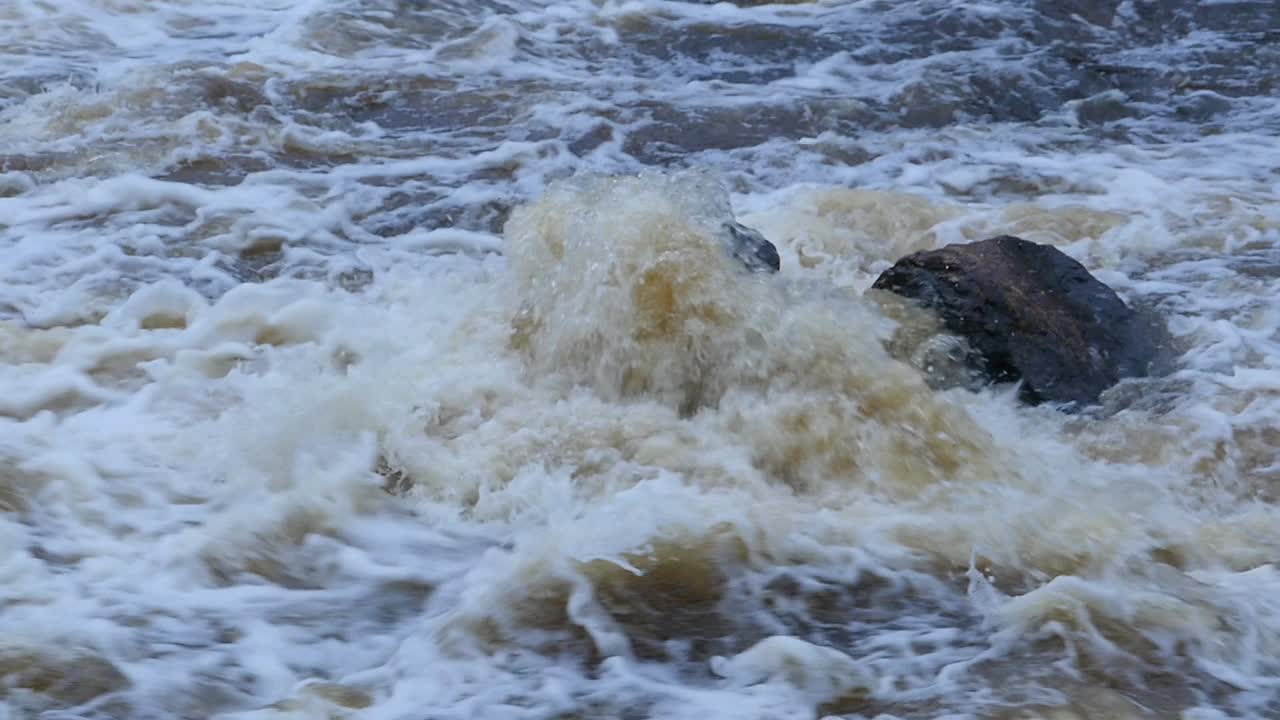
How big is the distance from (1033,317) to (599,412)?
5.47ft

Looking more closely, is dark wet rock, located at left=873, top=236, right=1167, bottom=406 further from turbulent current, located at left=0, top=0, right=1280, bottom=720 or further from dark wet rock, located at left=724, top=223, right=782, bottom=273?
dark wet rock, located at left=724, top=223, right=782, bottom=273

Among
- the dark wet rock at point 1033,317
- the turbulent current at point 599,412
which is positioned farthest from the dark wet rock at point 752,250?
the dark wet rock at point 1033,317

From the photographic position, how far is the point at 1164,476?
14.4ft

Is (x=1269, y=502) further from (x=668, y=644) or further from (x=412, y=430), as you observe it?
(x=412, y=430)

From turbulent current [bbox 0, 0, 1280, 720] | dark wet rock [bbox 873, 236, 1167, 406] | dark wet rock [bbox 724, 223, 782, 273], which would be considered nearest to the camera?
turbulent current [bbox 0, 0, 1280, 720]

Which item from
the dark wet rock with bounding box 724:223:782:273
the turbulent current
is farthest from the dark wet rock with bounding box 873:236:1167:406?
the dark wet rock with bounding box 724:223:782:273

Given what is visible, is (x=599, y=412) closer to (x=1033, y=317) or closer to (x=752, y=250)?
(x=752, y=250)

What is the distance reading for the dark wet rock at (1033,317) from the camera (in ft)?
16.2

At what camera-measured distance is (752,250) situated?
205 inches

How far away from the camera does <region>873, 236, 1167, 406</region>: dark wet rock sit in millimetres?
4941

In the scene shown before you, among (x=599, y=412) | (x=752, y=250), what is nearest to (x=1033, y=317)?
(x=752, y=250)

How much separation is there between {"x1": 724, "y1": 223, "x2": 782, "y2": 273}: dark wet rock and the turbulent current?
0.08 meters

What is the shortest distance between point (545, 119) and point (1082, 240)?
3.06 m

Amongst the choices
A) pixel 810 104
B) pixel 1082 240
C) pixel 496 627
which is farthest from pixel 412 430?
pixel 810 104
